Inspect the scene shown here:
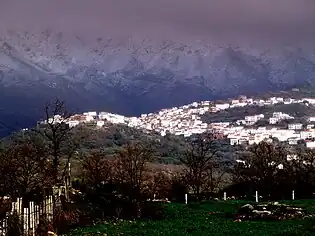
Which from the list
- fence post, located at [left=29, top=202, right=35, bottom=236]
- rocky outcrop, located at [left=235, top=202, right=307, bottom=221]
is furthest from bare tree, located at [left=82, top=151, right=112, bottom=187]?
fence post, located at [left=29, top=202, right=35, bottom=236]

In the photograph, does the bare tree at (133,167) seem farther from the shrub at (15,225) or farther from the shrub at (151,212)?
the shrub at (15,225)

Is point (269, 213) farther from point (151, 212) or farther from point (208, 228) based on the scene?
point (151, 212)

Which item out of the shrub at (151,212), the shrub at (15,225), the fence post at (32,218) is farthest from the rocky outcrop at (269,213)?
the shrub at (15,225)

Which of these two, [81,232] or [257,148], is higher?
[257,148]

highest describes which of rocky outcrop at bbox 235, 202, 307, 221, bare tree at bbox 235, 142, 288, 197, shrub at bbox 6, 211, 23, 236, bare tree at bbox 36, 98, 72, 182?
bare tree at bbox 36, 98, 72, 182

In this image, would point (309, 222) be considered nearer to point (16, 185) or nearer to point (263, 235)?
point (263, 235)

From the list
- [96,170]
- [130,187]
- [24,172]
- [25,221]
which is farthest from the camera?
[96,170]

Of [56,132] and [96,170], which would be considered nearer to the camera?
[56,132]

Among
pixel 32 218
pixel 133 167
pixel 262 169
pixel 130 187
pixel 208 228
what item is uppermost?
pixel 133 167

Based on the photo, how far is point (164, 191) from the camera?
191 ft

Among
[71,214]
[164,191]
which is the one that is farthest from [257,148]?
[71,214]

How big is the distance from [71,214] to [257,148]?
50922 mm

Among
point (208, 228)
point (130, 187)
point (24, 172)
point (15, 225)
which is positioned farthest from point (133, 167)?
point (15, 225)

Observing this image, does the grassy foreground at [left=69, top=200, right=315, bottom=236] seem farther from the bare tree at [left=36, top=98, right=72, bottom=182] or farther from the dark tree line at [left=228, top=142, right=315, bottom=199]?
the dark tree line at [left=228, top=142, right=315, bottom=199]
